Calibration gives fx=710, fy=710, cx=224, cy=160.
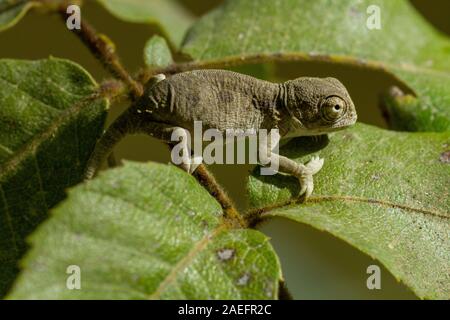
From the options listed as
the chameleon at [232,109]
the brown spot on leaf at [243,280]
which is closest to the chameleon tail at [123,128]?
the chameleon at [232,109]

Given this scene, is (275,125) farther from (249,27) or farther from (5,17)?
(5,17)

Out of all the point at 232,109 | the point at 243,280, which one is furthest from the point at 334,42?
the point at 243,280

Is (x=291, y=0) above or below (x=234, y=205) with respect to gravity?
above

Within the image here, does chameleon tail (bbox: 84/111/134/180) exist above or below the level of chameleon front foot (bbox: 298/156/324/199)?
above

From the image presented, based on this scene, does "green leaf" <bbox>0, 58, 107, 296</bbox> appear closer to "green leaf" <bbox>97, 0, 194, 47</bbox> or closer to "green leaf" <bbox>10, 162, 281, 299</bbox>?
"green leaf" <bbox>10, 162, 281, 299</bbox>

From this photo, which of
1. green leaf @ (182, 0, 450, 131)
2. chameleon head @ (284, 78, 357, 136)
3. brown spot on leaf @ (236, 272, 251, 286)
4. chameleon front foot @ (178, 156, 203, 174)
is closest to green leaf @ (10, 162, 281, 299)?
brown spot on leaf @ (236, 272, 251, 286)

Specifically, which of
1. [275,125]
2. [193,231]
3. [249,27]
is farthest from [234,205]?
[249,27]
